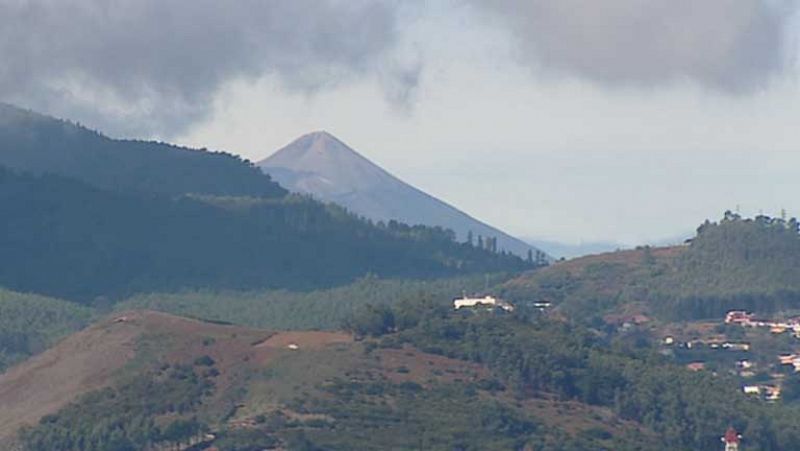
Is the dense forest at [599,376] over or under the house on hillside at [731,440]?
over

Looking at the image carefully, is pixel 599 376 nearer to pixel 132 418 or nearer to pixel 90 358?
pixel 132 418

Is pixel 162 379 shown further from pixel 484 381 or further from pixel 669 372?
pixel 669 372

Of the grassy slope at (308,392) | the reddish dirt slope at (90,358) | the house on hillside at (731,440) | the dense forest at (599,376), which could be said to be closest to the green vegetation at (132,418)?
the grassy slope at (308,392)

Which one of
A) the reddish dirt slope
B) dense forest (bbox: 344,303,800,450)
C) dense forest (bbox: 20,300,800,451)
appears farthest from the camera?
the reddish dirt slope

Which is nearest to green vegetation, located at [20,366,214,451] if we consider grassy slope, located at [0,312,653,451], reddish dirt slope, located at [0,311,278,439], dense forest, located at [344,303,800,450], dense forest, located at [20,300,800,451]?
dense forest, located at [20,300,800,451]

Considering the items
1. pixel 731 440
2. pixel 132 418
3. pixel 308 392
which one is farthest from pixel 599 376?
pixel 132 418

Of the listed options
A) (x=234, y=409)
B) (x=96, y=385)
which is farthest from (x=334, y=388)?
(x=96, y=385)

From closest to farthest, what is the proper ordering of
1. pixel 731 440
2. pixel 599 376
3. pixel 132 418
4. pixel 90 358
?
pixel 731 440
pixel 132 418
pixel 599 376
pixel 90 358

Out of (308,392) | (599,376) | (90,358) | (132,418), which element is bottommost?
(132,418)

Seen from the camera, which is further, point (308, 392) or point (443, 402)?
point (443, 402)

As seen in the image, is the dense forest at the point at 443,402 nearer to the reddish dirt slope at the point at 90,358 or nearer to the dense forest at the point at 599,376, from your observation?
the dense forest at the point at 599,376

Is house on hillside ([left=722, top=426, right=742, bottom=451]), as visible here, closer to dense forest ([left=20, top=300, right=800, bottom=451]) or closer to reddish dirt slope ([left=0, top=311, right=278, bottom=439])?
dense forest ([left=20, top=300, right=800, bottom=451])

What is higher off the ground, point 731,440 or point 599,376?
point 599,376

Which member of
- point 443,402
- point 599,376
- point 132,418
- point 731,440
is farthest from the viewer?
point 599,376
